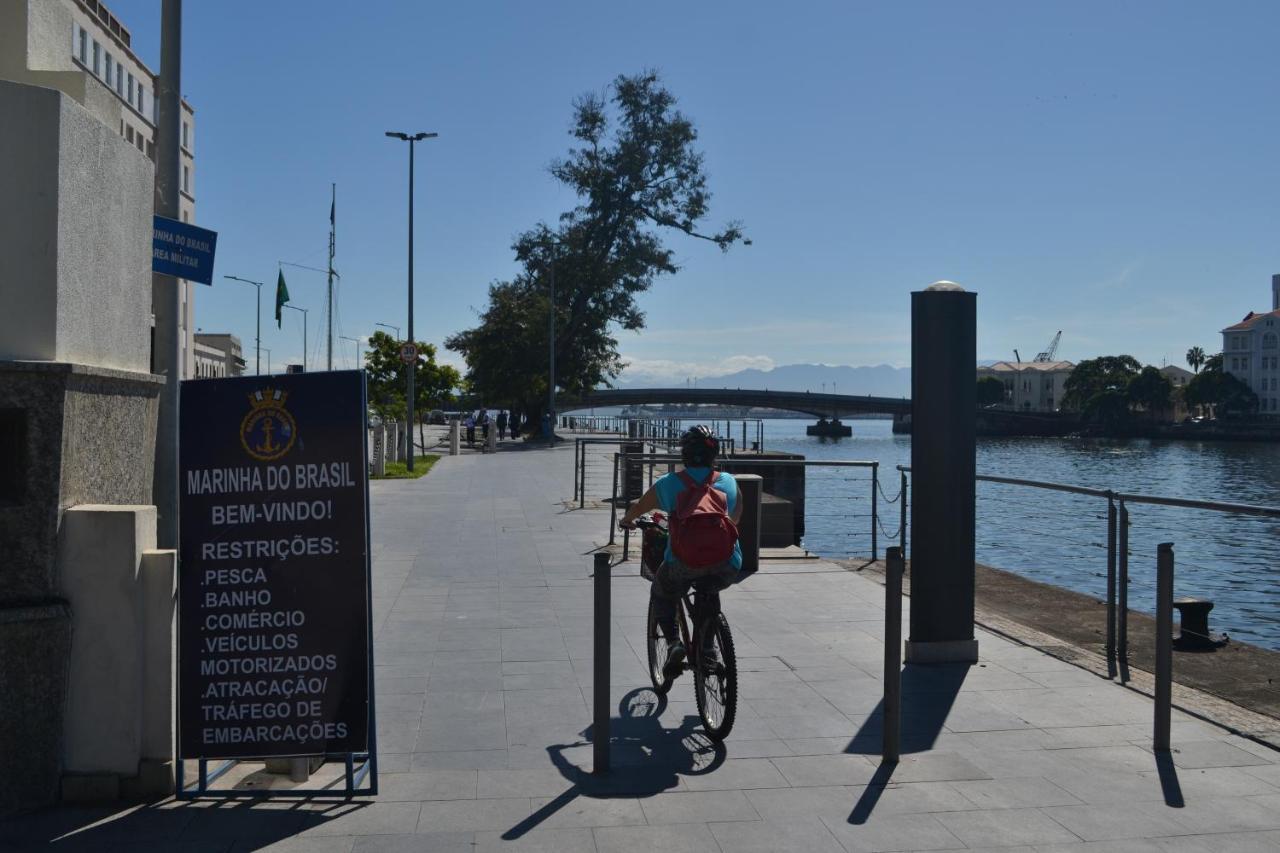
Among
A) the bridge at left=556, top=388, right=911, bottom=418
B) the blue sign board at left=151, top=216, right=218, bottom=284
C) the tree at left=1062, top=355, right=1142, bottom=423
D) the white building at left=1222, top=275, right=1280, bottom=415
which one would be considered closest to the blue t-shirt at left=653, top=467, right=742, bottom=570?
the blue sign board at left=151, top=216, right=218, bottom=284

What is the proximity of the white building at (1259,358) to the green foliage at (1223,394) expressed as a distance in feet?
17.1

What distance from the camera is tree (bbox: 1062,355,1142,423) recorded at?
363ft

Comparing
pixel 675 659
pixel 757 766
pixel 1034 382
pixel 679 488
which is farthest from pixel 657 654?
pixel 1034 382

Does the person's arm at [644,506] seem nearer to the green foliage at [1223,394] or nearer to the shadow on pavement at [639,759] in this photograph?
the shadow on pavement at [639,759]

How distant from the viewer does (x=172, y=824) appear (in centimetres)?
469

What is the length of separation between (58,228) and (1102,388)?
12288 centimetres

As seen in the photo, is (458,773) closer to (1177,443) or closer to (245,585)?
(245,585)

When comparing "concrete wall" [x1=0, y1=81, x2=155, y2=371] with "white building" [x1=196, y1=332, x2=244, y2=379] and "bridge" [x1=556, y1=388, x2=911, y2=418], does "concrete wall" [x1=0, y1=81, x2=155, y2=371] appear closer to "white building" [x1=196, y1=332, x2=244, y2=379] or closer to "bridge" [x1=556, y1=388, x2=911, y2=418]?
"white building" [x1=196, y1=332, x2=244, y2=379]

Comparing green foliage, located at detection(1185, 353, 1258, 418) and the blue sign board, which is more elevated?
green foliage, located at detection(1185, 353, 1258, 418)

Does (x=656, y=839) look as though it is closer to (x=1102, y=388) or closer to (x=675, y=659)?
(x=675, y=659)

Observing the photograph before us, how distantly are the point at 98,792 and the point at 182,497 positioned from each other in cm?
125

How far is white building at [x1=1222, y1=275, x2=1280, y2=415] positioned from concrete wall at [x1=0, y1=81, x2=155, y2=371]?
131 metres

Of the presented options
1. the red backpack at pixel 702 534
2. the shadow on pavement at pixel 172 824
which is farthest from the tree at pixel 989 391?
the shadow on pavement at pixel 172 824

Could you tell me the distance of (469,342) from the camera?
55.5 metres
